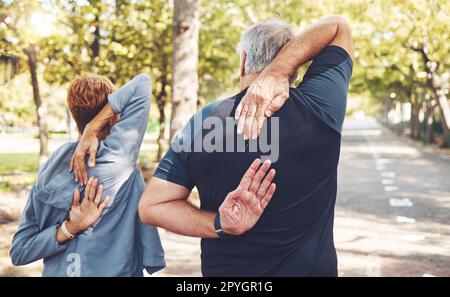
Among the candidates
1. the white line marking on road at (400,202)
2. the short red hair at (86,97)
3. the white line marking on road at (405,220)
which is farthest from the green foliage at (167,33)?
the short red hair at (86,97)

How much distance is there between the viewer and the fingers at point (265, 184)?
5.99 feet

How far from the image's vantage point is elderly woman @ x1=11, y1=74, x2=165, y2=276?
2.35 metres

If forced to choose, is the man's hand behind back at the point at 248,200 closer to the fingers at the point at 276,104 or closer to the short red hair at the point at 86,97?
the fingers at the point at 276,104

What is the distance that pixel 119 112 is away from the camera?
244 cm

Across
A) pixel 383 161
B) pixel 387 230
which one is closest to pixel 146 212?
pixel 387 230

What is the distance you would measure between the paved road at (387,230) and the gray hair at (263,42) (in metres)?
4.25

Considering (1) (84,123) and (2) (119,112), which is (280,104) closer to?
(2) (119,112)

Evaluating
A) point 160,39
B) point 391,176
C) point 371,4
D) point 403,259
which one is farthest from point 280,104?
point 371,4

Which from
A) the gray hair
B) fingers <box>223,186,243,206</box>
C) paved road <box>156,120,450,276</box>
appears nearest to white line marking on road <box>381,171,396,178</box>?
paved road <box>156,120,450,276</box>

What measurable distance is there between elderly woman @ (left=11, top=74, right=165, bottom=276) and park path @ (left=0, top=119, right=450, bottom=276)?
3.51m

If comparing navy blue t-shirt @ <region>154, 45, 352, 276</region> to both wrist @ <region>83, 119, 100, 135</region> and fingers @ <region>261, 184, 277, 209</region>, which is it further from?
wrist @ <region>83, 119, 100, 135</region>

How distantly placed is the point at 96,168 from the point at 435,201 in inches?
378

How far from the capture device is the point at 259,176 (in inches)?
71.8
